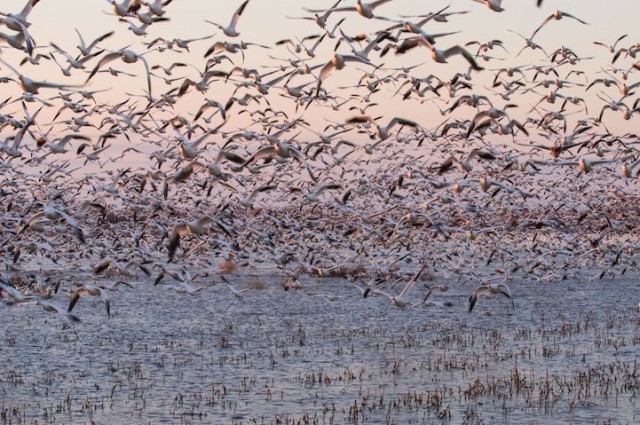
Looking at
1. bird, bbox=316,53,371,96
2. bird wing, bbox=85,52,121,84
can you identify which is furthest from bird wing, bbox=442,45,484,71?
bird wing, bbox=85,52,121,84

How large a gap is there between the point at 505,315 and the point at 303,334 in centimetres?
745

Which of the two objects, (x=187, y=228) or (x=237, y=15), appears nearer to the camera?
(x=187, y=228)

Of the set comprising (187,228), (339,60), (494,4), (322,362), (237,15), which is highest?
(237,15)

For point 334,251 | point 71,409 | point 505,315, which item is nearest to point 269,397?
point 71,409

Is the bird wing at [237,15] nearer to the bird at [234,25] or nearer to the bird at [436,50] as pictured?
the bird at [234,25]

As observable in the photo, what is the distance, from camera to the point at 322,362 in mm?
21734

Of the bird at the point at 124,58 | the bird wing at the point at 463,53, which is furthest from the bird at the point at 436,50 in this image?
the bird at the point at 124,58

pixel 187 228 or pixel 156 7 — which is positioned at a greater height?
pixel 156 7

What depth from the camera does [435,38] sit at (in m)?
16.0

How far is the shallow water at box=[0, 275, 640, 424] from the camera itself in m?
17.2

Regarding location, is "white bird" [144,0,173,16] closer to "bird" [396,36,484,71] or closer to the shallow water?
"bird" [396,36,484,71]

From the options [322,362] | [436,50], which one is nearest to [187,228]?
[436,50]

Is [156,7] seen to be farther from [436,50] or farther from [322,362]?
[322,362]

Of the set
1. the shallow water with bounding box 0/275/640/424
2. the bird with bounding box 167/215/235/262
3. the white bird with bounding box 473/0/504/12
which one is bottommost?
the shallow water with bounding box 0/275/640/424
